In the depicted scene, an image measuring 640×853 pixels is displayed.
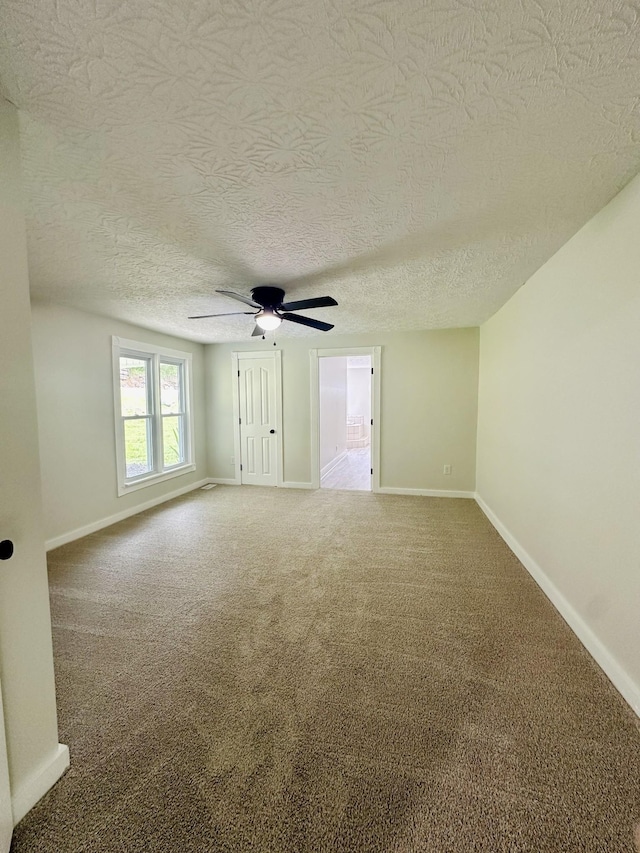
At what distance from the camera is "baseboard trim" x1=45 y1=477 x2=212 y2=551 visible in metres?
3.18

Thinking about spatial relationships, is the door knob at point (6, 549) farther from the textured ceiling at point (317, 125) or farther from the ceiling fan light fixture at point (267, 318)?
the ceiling fan light fixture at point (267, 318)

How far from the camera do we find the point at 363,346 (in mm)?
4824

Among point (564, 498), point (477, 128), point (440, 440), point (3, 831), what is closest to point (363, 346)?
point (440, 440)

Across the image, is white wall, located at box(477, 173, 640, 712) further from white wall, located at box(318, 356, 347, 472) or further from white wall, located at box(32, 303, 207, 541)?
white wall, located at box(32, 303, 207, 541)

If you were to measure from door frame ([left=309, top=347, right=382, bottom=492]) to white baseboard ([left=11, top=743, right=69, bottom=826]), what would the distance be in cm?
406

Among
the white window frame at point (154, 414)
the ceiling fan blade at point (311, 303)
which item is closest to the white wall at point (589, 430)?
the ceiling fan blade at point (311, 303)

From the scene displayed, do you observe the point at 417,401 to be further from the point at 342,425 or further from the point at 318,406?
the point at 342,425

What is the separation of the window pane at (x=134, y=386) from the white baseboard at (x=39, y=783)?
341cm

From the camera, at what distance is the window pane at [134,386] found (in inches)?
159

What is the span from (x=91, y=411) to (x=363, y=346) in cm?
350

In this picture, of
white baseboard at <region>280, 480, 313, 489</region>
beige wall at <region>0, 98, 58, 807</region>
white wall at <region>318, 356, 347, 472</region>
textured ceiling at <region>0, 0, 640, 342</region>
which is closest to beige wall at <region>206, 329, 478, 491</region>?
white baseboard at <region>280, 480, 313, 489</region>

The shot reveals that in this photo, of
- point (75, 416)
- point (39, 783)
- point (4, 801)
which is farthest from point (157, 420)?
point (4, 801)

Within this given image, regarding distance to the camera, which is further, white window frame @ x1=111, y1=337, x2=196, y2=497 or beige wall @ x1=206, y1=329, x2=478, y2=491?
beige wall @ x1=206, y1=329, x2=478, y2=491

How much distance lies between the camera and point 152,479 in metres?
4.43
